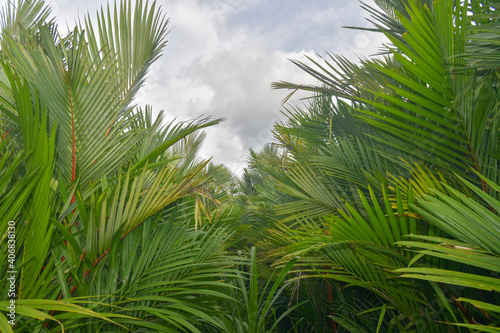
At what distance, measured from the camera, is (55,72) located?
979 mm

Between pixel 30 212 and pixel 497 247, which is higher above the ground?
pixel 30 212

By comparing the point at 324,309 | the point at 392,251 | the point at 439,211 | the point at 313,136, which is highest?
the point at 313,136

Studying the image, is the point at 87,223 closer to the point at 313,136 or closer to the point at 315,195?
the point at 315,195

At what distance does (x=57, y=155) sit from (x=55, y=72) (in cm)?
28

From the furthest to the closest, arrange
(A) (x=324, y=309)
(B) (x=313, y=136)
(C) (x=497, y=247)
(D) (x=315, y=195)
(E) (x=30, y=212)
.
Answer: (B) (x=313, y=136) → (A) (x=324, y=309) → (D) (x=315, y=195) → (E) (x=30, y=212) → (C) (x=497, y=247)

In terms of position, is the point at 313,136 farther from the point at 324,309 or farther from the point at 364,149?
the point at 324,309

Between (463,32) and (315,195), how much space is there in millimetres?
835

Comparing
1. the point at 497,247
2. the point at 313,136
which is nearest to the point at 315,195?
the point at 313,136

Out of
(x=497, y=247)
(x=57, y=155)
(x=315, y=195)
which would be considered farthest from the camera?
(x=315, y=195)

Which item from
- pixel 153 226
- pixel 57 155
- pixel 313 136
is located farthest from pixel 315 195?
pixel 57 155

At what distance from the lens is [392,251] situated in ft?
2.47

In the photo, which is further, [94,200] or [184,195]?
[184,195]

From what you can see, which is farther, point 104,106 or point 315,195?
point 315,195

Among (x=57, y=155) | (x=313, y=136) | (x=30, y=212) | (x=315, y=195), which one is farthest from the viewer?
(x=313, y=136)
